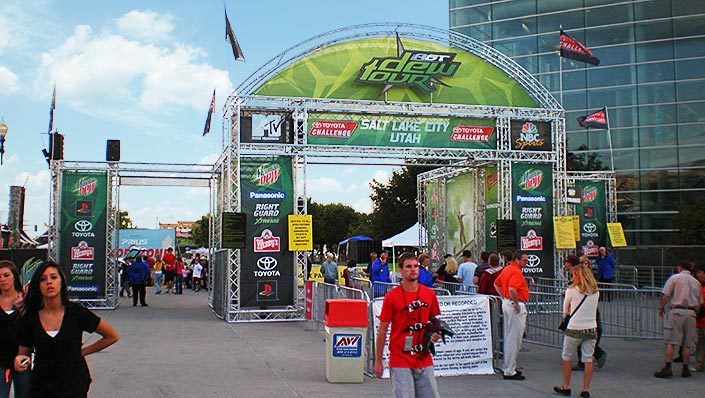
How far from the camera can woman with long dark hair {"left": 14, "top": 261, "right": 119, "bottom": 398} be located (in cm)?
477

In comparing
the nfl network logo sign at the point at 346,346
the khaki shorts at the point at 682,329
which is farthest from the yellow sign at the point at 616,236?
the nfl network logo sign at the point at 346,346

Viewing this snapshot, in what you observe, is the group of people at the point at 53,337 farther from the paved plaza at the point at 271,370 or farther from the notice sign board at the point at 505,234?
the notice sign board at the point at 505,234

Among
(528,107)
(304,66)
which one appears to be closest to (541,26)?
(528,107)

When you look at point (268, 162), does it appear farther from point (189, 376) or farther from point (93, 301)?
point (189, 376)

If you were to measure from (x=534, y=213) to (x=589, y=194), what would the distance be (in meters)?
7.62

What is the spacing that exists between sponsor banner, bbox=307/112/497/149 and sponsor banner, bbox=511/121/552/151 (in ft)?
2.27

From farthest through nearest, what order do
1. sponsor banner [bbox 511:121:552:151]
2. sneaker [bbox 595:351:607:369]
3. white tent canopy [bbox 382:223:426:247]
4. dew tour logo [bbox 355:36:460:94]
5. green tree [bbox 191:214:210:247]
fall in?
green tree [bbox 191:214:210:247]
white tent canopy [bbox 382:223:426:247]
sponsor banner [bbox 511:121:552:151]
dew tour logo [bbox 355:36:460:94]
sneaker [bbox 595:351:607:369]

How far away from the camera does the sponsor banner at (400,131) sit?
19391 millimetres

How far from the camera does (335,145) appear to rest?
19.5 m

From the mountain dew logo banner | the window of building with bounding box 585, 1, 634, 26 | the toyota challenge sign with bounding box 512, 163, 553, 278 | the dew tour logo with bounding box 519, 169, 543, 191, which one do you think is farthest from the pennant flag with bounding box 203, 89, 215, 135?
the window of building with bounding box 585, 1, 634, 26

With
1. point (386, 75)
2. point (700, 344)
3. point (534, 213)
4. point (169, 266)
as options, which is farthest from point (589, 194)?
point (700, 344)

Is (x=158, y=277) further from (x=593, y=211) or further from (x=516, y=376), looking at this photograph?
(x=516, y=376)

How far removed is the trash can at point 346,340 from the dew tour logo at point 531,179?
39.9 ft

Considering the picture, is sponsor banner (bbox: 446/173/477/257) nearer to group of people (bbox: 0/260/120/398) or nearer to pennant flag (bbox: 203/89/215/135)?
pennant flag (bbox: 203/89/215/135)
